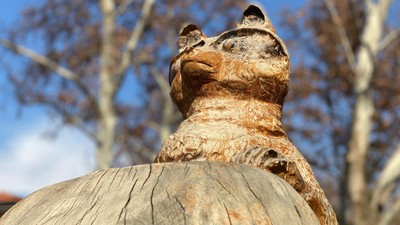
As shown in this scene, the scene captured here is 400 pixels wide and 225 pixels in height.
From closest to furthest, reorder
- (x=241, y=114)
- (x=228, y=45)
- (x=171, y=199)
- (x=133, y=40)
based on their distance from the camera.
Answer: (x=171, y=199) → (x=241, y=114) → (x=228, y=45) → (x=133, y=40)

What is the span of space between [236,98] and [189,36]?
465 millimetres

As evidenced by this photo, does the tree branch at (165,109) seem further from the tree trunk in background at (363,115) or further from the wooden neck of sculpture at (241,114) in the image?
the wooden neck of sculpture at (241,114)

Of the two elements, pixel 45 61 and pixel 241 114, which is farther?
pixel 45 61

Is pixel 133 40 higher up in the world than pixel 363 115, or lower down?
higher up

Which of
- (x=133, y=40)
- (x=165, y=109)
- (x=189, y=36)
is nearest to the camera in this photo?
(x=189, y=36)

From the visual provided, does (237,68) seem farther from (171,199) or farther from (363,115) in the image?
(363,115)

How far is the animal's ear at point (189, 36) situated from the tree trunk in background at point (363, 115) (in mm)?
9690

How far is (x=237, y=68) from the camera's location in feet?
8.89

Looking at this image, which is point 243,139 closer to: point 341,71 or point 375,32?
point 375,32

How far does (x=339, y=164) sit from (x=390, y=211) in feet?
10.7

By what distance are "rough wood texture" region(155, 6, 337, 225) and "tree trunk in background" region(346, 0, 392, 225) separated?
388 inches

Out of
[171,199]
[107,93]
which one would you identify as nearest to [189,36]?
[171,199]

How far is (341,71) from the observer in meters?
17.2

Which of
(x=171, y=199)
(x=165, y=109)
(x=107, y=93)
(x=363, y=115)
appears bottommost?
(x=363, y=115)
